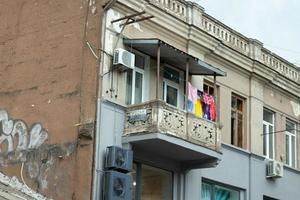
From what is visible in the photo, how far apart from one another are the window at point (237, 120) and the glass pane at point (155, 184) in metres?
3.92

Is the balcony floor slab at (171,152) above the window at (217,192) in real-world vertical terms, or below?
above

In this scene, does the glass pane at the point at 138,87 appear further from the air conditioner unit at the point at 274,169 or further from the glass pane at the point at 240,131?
the air conditioner unit at the point at 274,169

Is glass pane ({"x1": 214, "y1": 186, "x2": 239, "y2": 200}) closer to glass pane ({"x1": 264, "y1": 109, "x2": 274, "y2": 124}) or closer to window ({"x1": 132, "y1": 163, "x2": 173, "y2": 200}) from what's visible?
window ({"x1": 132, "y1": 163, "x2": 173, "y2": 200})

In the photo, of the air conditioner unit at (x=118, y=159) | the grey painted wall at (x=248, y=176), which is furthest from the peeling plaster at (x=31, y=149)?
the grey painted wall at (x=248, y=176)

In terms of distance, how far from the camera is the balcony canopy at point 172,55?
1855cm

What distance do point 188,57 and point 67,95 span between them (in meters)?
3.85

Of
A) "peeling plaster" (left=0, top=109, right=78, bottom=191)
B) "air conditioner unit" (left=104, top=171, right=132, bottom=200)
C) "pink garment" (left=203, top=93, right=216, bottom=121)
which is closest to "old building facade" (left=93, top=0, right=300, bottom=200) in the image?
"pink garment" (left=203, top=93, right=216, bottom=121)

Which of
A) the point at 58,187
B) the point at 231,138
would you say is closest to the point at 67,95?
the point at 58,187

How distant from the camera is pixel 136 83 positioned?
19.3 m

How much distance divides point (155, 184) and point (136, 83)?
3.15 meters

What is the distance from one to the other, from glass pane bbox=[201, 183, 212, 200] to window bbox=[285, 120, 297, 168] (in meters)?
5.37

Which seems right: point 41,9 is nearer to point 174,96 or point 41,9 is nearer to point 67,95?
point 67,95

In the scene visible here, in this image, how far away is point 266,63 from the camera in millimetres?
25125

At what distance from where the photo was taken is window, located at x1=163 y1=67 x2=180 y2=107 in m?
20.4
